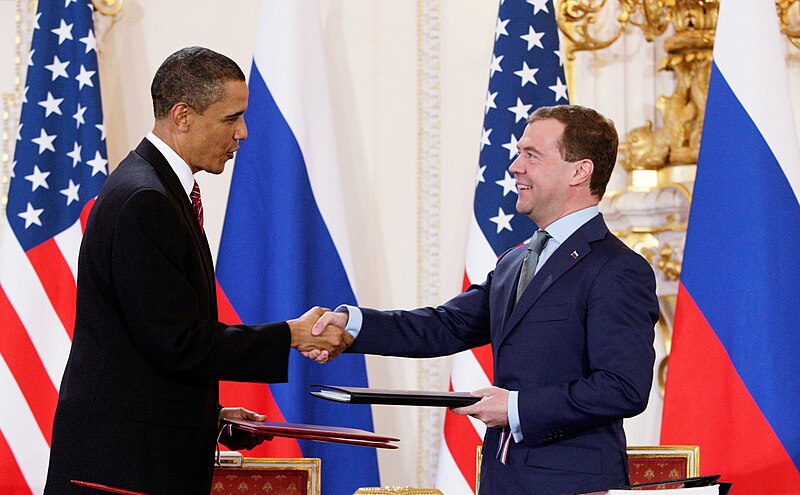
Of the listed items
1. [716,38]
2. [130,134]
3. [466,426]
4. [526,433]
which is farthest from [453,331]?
[130,134]

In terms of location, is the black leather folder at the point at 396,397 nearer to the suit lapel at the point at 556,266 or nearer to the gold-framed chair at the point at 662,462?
the suit lapel at the point at 556,266

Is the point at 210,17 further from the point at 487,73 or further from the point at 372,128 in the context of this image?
the point at 487,73

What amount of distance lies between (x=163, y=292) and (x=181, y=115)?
0.43 metres

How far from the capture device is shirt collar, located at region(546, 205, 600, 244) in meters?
2.44

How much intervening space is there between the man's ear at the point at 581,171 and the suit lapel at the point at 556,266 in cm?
11

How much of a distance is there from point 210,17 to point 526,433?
2.60m

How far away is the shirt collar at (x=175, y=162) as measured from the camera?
7.48 feet

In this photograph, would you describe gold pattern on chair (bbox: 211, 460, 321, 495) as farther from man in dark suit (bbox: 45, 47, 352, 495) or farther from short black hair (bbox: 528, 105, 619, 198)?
short black hair (bbox: 528, 105, 619, 198)

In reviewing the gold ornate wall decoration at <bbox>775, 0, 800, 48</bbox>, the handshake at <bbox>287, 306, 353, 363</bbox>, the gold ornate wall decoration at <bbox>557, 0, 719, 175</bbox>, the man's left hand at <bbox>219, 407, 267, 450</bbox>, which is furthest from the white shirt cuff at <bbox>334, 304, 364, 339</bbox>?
the gold ornate wall decoration at <bbox>775, 0, 800, 48</bbox>

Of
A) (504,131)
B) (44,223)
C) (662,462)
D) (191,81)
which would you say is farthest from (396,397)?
(44,223)

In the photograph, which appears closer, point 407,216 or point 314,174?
point 314,174

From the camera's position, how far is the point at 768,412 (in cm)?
338

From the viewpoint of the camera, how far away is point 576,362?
7.56ft

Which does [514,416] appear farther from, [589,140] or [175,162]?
[175,162]
